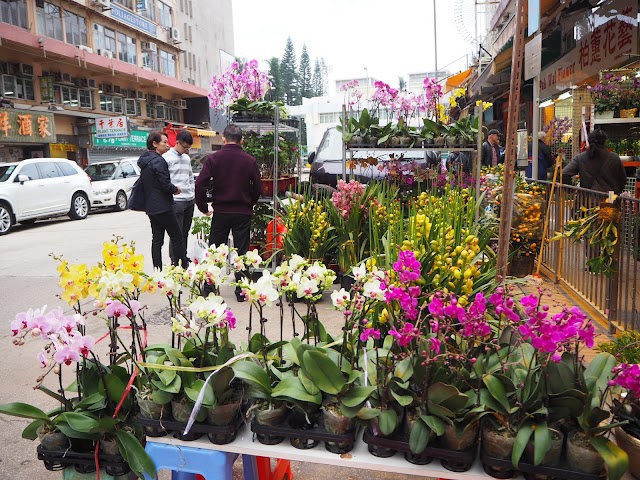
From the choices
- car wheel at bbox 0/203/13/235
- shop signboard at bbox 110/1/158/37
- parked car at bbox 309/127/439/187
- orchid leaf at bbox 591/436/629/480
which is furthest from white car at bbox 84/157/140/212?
orchid leaf at bbox 591/436/629/480

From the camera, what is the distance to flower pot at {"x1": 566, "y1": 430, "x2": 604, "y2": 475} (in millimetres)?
1833

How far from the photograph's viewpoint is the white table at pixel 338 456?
197cm

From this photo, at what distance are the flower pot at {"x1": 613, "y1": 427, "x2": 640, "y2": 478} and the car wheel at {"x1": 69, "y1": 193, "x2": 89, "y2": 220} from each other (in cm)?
1471

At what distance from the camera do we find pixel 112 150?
1080 inches

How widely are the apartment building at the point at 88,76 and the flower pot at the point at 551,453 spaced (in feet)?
64.8

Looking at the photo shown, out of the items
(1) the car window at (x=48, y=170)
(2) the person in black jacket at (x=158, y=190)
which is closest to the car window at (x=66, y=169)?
(1) the car window at (x=48, y=170)

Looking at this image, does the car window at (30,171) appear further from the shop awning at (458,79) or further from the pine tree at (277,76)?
the pine tree at (277,76)

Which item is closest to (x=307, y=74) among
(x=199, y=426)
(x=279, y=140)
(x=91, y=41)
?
(x=91, y=41)

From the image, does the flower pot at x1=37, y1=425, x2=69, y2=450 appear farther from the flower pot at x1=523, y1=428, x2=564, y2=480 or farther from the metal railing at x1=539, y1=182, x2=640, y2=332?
the metal railing at x1=539, y1=182, x2=640, y2=332

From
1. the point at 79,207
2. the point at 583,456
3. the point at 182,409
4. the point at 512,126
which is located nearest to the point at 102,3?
the point at 79,207

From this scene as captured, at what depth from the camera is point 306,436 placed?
6.90 feet

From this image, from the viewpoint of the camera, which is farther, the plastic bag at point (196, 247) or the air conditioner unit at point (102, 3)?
the air conditioner unit at point (102, 3)

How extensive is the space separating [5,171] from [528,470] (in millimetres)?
13975

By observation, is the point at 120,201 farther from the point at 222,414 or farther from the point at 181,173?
the point at 222,414
